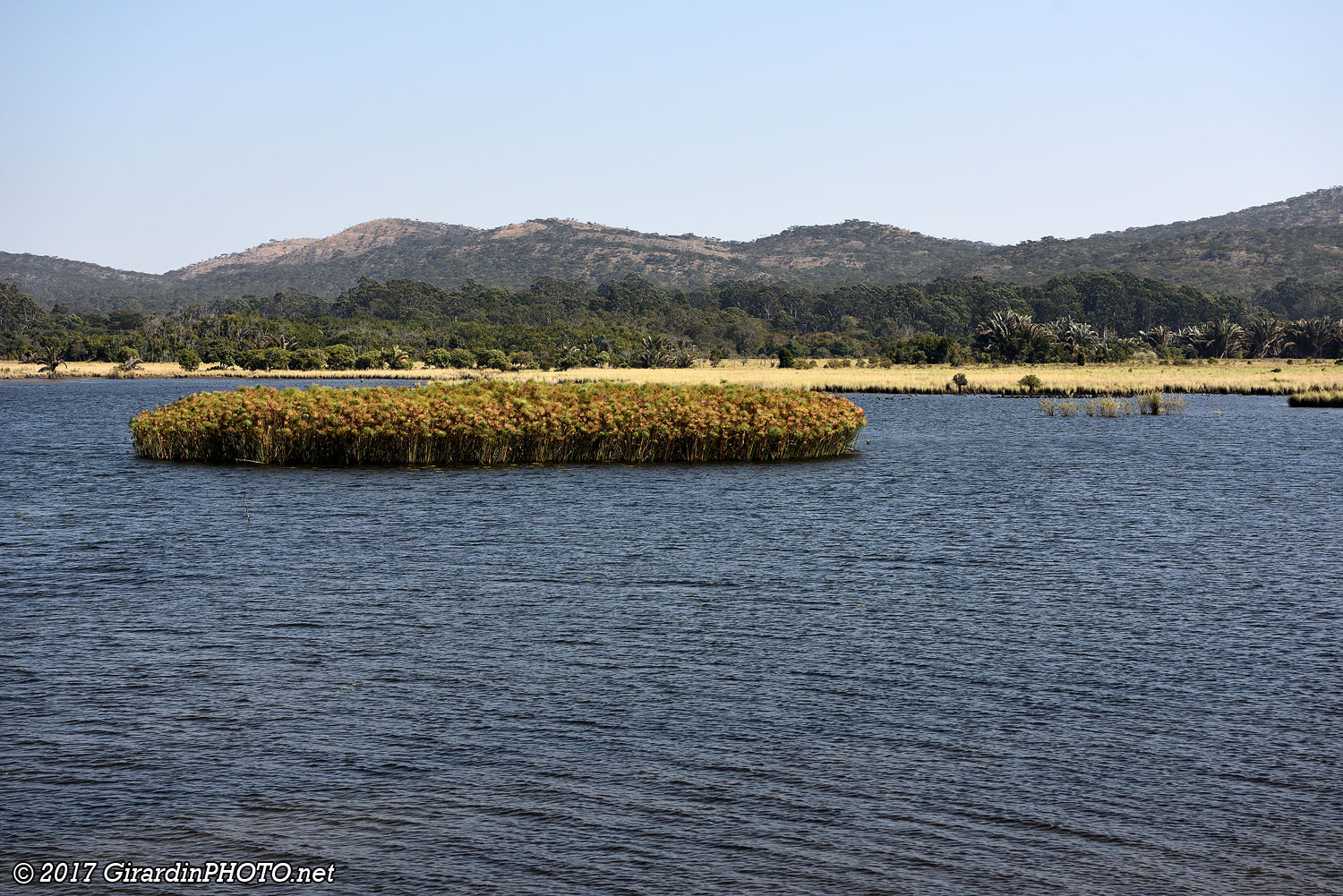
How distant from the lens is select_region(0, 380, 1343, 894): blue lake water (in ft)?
33.3

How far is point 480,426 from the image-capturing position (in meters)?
42.6

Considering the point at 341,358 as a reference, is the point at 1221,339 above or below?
above

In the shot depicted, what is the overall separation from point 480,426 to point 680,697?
29.2 metres

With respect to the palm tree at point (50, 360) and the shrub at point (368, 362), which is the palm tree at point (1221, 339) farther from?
the palm tree at point (50, 360)

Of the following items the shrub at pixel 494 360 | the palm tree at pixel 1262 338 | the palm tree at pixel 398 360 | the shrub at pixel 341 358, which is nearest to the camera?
the palm tree at pixel 1262 338

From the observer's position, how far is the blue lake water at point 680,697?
10.2 m

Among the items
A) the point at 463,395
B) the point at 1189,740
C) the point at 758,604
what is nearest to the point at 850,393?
the point at 463,395

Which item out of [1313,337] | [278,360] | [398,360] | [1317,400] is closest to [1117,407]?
[1317,400]

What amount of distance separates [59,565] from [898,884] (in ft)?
63.2

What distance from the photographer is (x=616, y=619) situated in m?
18.6

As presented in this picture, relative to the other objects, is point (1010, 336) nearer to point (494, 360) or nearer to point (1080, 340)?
point (1080, 340)

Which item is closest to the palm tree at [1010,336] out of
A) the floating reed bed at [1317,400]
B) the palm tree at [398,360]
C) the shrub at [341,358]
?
the floating reed bed at [1317,400]

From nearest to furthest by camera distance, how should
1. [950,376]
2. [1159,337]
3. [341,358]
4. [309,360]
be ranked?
1. [950,376]
2. [1159,337]
3. [309,360]
4. [341,358]

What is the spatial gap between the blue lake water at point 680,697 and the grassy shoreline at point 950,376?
176 feet
